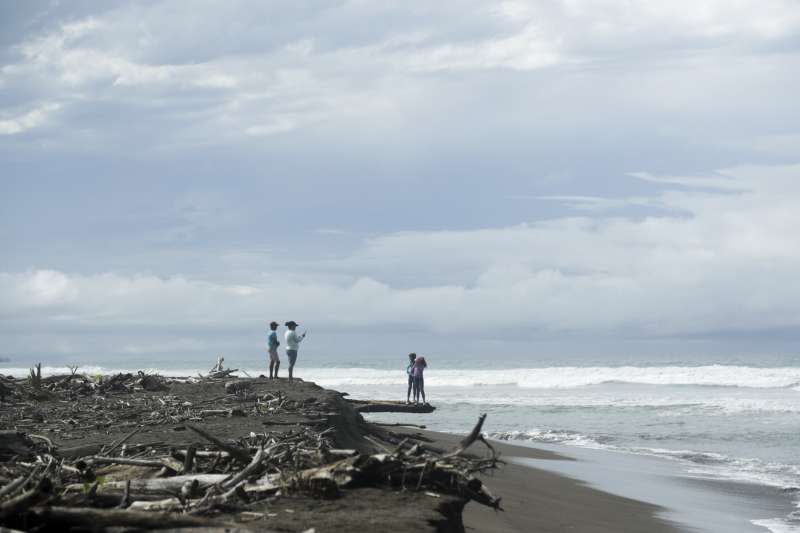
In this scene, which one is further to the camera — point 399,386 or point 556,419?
point 399,386

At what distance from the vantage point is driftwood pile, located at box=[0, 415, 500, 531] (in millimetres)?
5027

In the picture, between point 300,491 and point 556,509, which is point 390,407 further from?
point 300,491

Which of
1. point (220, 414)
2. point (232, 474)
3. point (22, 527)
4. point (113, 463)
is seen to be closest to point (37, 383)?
point (220, 414)

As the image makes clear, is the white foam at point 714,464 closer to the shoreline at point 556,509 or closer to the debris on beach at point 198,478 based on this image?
the shoreline at point 556,509

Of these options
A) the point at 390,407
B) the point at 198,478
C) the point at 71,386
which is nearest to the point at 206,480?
the point at 198,478

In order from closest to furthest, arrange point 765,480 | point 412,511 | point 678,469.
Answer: point 412,511 < point 765,480 < point 678,469

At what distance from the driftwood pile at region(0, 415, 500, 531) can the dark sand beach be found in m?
0.04

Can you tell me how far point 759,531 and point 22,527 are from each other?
30.5 feet

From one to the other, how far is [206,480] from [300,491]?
0.67 meters

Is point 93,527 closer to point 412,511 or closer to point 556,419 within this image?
point 412,511

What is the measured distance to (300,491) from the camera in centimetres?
651

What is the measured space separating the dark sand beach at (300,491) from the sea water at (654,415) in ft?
8.54

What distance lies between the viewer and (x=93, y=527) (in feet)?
16.0

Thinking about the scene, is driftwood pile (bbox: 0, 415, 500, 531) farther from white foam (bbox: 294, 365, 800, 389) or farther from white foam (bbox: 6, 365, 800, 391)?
white foam (bbox: 294, 365, 800, 389)
